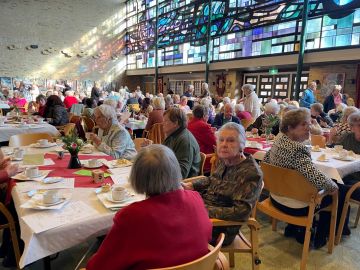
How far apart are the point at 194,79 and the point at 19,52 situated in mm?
8933

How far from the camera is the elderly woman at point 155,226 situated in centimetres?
101

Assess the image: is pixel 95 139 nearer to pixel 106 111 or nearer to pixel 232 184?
pixel 106 111

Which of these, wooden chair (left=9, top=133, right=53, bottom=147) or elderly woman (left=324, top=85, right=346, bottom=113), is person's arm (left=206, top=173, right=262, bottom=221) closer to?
wooden chair (left=9, top=133, right=53, bottom=147)

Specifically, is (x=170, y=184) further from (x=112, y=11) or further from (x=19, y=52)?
(x=112, y=11)

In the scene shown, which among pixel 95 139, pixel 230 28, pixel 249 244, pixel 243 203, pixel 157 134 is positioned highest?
pixel 230 28

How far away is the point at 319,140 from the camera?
3.62m

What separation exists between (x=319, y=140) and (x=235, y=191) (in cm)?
236

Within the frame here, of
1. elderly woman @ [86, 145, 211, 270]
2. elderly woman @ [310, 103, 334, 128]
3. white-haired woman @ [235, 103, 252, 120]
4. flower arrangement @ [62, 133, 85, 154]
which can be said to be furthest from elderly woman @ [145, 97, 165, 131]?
elderly woman @ [86, 145, 211, 270]

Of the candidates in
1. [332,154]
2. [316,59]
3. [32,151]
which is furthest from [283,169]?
[316,59]

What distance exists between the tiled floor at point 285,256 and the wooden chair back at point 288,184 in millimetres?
587

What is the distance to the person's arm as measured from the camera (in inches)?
65.9

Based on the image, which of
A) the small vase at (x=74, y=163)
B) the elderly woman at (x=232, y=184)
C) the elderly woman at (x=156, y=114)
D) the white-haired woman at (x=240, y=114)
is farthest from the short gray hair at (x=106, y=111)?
the white-haired woman at (x=240, y=114)

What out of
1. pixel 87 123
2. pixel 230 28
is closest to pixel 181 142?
pixel 87 123

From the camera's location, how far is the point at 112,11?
56.6ft
